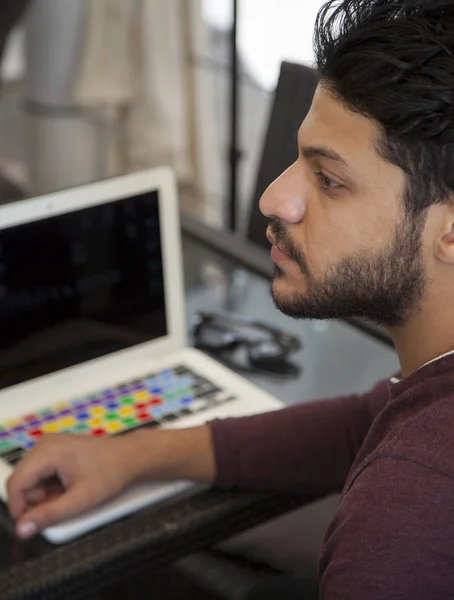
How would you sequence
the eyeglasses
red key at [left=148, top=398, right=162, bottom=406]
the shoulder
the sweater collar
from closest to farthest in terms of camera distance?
the shoulder
the sweater collar
red key at [left=148, top=398, right=162, bottom=406]
the eyeglasses

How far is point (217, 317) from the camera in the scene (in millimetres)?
1345

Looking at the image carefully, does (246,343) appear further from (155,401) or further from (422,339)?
(422,339)

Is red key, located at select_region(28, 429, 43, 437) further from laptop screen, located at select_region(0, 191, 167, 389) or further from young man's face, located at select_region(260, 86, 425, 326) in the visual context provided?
young man's face, located at select_region(260, 86, 425, 326)

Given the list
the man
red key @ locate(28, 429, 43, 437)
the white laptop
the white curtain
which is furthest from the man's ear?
the white curtain

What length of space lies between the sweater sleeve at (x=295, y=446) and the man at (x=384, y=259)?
14 centimetres

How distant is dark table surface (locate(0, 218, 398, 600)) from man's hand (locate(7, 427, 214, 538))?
0.03 metres

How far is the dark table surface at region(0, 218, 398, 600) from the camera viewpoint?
934mm

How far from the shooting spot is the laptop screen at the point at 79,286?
110 centimetres

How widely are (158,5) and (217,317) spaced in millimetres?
1249

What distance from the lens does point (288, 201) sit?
878 mm

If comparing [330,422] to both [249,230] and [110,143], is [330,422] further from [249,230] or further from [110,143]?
[110,143]

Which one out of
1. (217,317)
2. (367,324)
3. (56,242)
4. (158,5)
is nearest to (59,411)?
(56,242)

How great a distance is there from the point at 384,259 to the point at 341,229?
44 mm

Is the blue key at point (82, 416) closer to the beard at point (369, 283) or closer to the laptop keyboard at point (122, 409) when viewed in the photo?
the laptop keyboard at point (122, 409)
